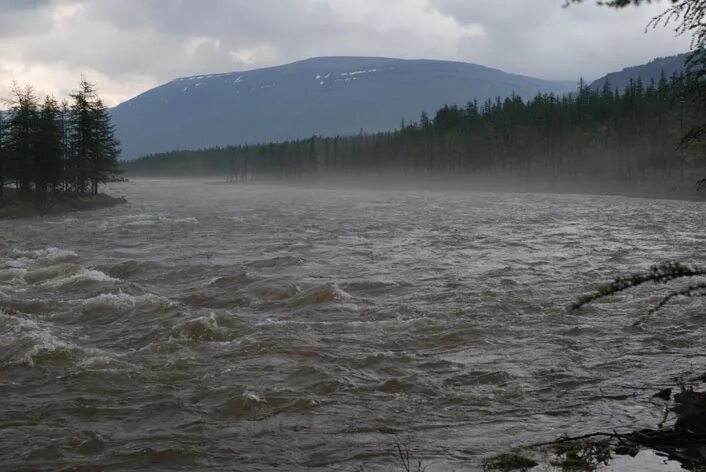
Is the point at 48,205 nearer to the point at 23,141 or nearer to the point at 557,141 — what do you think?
the point at 23,141

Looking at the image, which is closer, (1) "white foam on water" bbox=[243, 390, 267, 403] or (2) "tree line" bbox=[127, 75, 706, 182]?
(1) "white foam on water" bbox=[243, 390, 267, 403]

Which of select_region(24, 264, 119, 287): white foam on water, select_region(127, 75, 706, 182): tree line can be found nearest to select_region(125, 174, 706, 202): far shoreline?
select_region(127, 75, 706, 182): tree line

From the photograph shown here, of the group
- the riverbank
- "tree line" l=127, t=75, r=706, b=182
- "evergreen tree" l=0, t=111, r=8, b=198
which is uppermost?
"tree line" l=127, t=75, r=706, b=182

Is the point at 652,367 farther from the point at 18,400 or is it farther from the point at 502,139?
the point at 502,139

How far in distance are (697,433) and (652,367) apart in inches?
144

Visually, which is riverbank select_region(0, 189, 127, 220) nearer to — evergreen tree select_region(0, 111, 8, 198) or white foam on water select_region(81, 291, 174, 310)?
evergreen tree select_region(0, 111, 8, 198)

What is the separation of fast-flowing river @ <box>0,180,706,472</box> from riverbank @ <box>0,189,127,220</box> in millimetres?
27558

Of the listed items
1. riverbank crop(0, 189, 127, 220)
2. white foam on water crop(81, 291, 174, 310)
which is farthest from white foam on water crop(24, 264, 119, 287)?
riverbank crop(0, 189, 127, 220)

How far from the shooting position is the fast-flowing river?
313 inches

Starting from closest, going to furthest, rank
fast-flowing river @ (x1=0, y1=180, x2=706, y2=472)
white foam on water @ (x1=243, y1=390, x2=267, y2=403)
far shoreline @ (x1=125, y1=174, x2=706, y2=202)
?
fast-flowing river @ (x1=0, y1=180, x2=706, y2=472)
white foam on water @ (x1=243, y1=390, x2=267, y2=403)
far shoreline @ (x1=125, y1=174, x2=706, y2=202)

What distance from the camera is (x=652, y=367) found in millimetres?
10539

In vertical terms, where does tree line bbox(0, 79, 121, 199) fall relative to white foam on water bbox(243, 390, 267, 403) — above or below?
above

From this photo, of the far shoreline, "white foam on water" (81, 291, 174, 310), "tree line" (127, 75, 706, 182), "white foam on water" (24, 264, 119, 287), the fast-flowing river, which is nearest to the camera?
the fast-flowing river

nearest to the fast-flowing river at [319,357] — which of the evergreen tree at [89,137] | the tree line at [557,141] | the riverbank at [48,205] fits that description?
the riverbank at [48,205]
